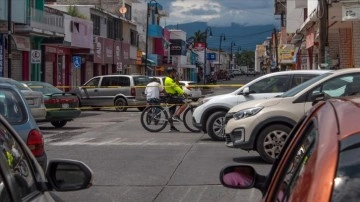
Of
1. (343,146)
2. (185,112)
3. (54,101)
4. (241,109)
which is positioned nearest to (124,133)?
(185,112)

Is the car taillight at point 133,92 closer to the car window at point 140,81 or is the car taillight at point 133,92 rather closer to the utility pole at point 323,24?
the car window at point 140,81

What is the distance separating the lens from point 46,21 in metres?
38.1

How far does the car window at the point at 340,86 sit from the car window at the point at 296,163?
894 cm

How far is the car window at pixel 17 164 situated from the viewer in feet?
11.6

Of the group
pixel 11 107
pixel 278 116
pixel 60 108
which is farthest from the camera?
pixel 60 108

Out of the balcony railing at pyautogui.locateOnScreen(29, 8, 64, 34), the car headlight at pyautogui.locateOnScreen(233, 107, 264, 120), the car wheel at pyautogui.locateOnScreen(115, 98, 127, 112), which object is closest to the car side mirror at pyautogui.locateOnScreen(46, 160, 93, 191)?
the car headlight at pyautogui.locateOnScreen(233, 107, 264, 120)

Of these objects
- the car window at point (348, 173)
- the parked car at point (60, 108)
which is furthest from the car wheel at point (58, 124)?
the car window at point (348, 173)

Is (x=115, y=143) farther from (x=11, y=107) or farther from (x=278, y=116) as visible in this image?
(x=11, y=107)

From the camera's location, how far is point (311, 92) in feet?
A: 39.7

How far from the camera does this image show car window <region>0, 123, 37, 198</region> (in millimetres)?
3521

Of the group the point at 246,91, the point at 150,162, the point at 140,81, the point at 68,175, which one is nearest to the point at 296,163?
the point at 68,175

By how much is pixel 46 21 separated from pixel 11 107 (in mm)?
30790

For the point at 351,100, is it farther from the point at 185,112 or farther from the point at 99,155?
the point at 185,112

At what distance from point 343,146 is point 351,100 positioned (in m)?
0.70
